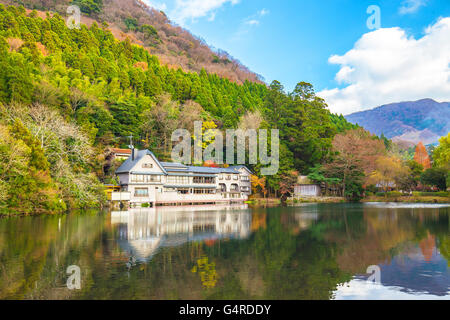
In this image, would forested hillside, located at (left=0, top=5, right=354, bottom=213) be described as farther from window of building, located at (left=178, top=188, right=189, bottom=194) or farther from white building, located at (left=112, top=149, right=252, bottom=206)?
window of building, located at (left=178, top=188, right=189, bottom=194)

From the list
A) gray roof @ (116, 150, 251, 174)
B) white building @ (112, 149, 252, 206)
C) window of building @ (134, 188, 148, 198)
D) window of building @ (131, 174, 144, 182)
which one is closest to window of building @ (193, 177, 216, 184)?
white building @ (112, 149, 252, 206)

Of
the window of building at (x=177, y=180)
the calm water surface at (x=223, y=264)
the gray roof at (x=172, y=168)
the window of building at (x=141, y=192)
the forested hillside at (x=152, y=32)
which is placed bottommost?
the calm water surface at (x=223, y=264)

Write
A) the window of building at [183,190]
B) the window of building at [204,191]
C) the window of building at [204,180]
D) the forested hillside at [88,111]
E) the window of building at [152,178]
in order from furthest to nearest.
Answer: the window of building at [204,191] → the window of building at [204,180] → the window of building at [183,190] → the window of building at [152,178] → the forested hillside at [88,111]

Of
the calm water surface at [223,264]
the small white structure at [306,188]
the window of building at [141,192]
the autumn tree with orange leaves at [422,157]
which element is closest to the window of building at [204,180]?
the window of building at [141,192]

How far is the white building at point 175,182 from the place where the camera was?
32.9 m

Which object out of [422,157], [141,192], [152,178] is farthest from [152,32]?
[422,157]

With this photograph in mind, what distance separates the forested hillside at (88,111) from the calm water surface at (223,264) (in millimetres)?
9150

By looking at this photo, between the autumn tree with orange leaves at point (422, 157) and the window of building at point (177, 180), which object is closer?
the window of building at point (177, 180)

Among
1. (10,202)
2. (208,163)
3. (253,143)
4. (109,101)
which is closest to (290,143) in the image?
(253,143)

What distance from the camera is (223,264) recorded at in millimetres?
8195

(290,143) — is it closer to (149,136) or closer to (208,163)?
(208,163)

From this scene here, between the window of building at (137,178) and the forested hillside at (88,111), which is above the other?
the forested hillside at (88,111)

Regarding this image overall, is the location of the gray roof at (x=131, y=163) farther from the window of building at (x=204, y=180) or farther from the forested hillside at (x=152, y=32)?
the forested hillside at (x=152, y=32)

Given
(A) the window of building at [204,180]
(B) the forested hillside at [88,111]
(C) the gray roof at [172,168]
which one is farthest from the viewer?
(A) the window of building at [204,180]
